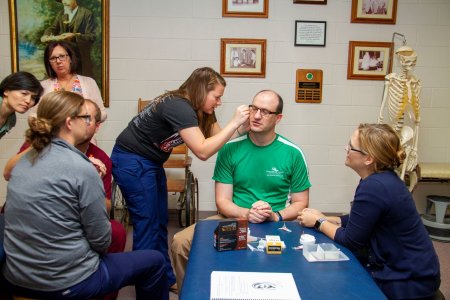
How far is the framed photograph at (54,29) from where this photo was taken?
3693mm

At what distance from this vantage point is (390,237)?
5.03 feet

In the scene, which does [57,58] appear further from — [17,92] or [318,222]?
[318,222]

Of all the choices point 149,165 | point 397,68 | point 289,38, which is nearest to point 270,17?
point 289,38

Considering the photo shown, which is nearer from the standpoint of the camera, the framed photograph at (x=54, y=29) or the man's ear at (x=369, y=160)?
the man's ear at (x=369, y=160)

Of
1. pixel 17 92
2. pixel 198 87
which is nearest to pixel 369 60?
pixel 198 87

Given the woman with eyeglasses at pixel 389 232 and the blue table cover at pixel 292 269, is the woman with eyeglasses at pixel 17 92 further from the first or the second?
the woman with eyeglasses at pixel 389 232

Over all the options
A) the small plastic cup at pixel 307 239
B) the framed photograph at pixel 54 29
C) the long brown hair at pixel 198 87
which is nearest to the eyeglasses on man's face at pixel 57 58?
the framed photograph at pixel 54 29

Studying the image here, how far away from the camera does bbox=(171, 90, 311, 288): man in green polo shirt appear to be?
7.43 feet

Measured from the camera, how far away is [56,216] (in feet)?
4.70

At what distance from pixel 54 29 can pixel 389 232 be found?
3355 millimetres

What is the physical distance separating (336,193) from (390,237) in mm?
2588

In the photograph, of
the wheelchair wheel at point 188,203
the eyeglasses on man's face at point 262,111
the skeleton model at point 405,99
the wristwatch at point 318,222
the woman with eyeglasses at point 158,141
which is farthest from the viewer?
the skeleton model at point 405,99

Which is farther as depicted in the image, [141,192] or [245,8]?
[245,8]

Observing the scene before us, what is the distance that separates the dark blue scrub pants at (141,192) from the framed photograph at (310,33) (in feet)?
6.95
